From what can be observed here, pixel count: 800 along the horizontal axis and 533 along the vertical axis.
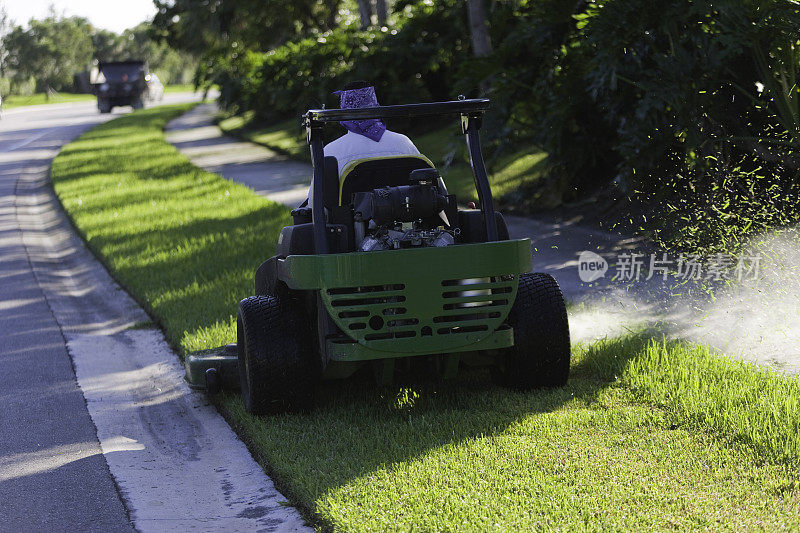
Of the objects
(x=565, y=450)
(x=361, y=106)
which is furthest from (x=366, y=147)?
(x=565, y=450)

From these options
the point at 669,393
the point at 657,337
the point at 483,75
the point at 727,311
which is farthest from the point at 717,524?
the point at 483,75

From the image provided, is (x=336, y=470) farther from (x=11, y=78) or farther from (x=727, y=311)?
(x=11, y=78)

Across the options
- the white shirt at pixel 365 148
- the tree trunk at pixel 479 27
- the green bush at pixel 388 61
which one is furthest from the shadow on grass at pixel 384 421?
the green bush at pixel 388 61

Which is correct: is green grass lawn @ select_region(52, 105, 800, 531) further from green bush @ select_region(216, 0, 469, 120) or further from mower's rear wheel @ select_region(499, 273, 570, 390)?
green bush @ select_region(216, 0, 469, 120)

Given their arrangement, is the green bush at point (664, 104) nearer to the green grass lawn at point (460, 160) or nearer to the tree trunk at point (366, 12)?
the green grass lawn at point (460, 160)

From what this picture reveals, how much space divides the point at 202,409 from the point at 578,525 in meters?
3.00

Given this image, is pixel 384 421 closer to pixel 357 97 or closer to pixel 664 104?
pixel 357 97

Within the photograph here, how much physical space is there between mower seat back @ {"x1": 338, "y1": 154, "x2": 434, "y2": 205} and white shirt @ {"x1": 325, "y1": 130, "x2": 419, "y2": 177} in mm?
189

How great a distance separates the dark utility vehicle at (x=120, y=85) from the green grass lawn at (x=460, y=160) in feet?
71.0

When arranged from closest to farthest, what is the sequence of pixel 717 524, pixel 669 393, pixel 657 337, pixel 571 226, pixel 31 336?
pixel 717 524
pixel 669 393
pixel 657 337
pixel 31 336
pixel 571 226

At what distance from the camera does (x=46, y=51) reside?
84500mm

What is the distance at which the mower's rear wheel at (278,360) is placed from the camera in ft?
18.7

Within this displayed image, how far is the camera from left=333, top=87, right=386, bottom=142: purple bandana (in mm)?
6398

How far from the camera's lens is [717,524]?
399 centimetres
